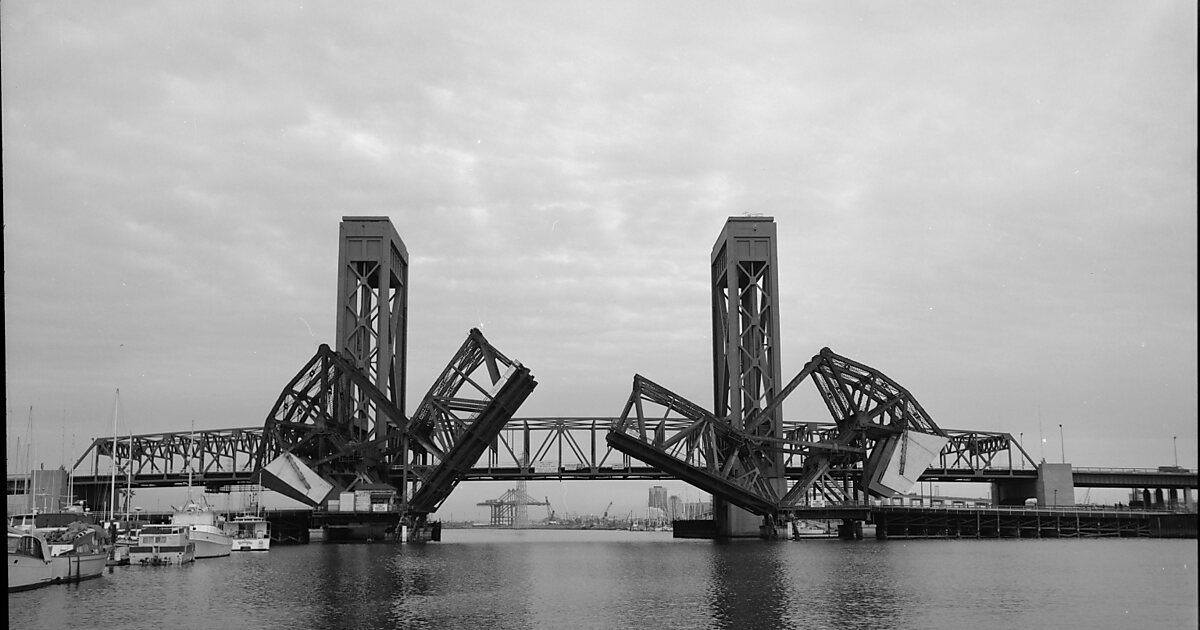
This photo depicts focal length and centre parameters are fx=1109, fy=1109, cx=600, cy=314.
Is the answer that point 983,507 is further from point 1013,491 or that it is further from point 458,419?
point 458,419

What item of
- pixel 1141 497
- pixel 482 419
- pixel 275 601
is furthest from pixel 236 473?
pixel 1141 497

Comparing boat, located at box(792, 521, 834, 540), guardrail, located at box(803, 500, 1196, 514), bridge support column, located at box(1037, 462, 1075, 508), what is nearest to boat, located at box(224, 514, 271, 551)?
guardrail, located at box(803, 500, 1196, 514)

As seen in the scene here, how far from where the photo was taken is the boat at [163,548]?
202 ft

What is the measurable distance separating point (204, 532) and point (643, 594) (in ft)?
125

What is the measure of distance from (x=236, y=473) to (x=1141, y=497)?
102699 mm

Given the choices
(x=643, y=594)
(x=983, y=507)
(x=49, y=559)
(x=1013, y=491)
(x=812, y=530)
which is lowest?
(x=812, y=530)

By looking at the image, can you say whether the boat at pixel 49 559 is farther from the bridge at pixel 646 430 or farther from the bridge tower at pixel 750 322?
the bridge tower at pixel 750 322

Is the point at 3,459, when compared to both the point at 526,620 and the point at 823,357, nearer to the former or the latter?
the point at 526,620

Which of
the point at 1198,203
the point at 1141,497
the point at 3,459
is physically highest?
the point at 1198,203

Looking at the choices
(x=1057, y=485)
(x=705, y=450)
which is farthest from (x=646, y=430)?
(x=1057, y=485)

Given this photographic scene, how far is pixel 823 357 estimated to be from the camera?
269ft

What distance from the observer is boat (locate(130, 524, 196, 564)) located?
6153cm

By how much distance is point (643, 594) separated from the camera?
4138cm

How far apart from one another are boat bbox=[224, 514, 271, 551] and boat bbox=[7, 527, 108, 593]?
25.1m
